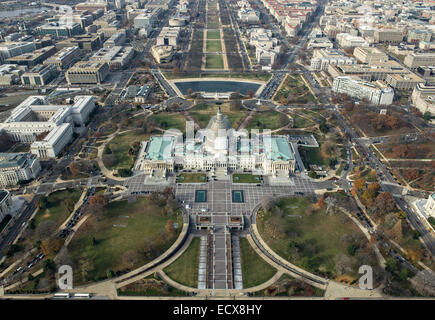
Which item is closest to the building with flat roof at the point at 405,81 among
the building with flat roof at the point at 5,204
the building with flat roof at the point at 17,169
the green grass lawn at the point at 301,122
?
the green grass lawn at the point at 301,122

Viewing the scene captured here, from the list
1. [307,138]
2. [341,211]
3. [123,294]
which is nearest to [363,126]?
[307,138]

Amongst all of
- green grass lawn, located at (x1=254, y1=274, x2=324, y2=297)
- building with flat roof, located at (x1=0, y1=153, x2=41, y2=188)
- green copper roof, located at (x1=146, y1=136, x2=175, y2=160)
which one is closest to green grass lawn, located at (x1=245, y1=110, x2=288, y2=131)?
green copper roof, located at (x1=146, y1=136, x2=175, y2=160)

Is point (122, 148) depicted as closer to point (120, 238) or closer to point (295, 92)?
point (120, 238)

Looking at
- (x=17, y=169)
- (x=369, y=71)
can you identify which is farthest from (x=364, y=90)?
(x=17, y=169)

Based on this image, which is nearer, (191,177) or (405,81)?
(191,177)

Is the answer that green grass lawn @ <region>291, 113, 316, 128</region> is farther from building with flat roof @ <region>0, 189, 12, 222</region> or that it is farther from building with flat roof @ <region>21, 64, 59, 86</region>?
building with flat roof @ <region>21, 64, 59, 86</region>
